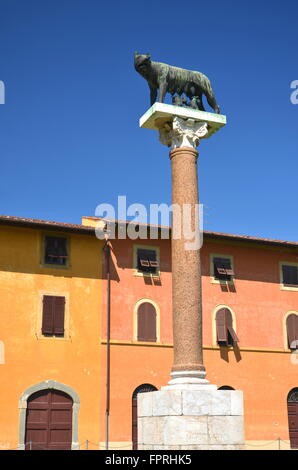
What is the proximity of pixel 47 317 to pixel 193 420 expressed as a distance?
39.8 feet

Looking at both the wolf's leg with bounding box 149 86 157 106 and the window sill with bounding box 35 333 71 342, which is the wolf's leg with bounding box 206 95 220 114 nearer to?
the wolf's leg with bounding box 149 86 157 106

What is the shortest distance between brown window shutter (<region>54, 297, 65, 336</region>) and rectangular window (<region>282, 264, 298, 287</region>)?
10.0 meters

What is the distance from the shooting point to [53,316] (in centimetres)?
2327

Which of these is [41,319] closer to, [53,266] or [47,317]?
[47,317]

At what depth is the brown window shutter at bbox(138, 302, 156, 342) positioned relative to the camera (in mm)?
24517

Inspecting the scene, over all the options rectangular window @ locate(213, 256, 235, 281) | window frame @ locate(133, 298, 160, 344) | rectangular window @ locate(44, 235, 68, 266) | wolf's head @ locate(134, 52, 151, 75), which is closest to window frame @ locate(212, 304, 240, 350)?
rectangular window @ locate(213, 256, 235, 281)

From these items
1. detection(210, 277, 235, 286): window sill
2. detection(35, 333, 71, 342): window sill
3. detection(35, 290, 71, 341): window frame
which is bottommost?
detection(35, 333, 71, 342): window sill

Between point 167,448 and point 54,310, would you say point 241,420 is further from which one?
point 54,310

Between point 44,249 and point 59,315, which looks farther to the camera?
point 44,249

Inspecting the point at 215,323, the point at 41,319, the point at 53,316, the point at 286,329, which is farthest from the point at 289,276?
the point at 41,319

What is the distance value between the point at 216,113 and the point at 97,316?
11.5m

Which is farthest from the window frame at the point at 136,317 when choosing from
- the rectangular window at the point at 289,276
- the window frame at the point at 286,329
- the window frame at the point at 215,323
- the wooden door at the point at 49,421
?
the rectangular window at the point at 289,276

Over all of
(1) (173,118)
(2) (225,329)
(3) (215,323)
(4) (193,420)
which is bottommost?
(4) (193,420)
